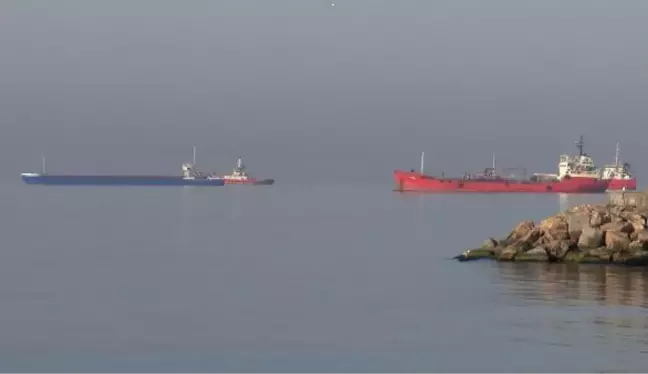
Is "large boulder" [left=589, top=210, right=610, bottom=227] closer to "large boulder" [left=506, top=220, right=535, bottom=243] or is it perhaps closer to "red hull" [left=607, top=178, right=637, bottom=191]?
"large boulder" [left=506, top=220, right=535, bottom=243]

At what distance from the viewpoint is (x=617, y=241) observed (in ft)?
126

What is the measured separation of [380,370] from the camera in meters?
20.8

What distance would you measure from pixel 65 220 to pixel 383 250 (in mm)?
30863

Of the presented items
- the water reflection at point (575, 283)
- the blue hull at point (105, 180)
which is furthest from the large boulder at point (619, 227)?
the blue hull at point (105, 180)

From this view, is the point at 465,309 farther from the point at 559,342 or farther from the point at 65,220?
the point at 65,220

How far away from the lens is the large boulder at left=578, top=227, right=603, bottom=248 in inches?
1524

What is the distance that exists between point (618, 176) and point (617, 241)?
94.9 meters

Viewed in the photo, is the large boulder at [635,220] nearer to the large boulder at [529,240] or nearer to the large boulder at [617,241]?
the large boulder at [617,241]

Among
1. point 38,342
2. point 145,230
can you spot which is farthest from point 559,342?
point 145,230

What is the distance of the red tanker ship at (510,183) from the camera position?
130 meters

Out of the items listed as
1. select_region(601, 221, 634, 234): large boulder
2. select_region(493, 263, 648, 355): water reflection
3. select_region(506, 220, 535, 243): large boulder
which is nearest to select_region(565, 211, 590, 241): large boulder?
Result: select_region(601, 221, 634, 234): large boulder

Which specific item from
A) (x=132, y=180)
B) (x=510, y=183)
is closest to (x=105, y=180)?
(x=132, y=180)

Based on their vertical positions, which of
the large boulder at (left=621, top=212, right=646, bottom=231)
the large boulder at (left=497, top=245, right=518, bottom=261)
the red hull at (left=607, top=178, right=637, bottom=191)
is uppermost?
the red hull at (left=607, top=178, right=637, bottom=191)

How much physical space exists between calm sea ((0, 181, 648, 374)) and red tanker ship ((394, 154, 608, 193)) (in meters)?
79.0
